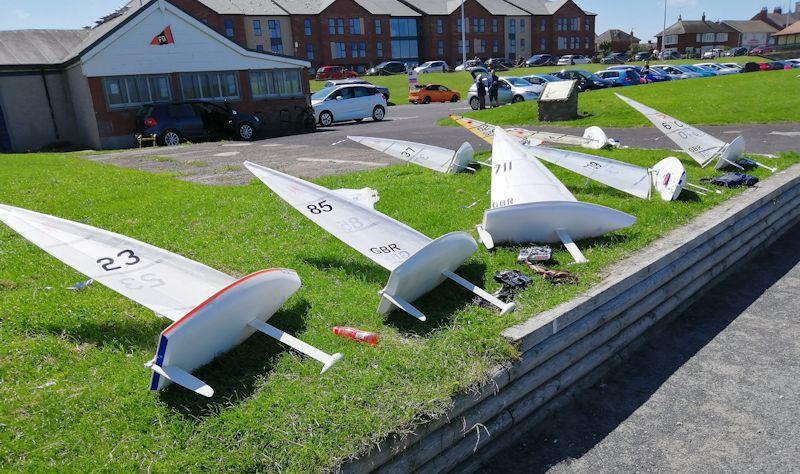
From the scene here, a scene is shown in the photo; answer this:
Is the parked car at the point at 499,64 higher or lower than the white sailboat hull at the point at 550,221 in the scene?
higher

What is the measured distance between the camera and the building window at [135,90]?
24.8 meters

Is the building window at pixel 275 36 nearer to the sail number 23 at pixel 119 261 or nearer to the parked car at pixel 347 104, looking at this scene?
the parked car at pixel 347 104

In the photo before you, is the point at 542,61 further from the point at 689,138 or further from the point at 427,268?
the point at 427,268

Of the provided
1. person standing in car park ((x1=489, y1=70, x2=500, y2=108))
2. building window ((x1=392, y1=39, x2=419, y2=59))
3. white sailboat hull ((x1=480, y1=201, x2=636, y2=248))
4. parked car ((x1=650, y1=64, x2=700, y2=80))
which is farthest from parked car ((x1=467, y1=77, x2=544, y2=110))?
building window ((x1=392, y1=39, x2=419, y2=59))

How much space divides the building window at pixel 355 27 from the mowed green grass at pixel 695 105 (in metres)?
57.2

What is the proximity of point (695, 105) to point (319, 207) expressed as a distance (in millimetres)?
20624

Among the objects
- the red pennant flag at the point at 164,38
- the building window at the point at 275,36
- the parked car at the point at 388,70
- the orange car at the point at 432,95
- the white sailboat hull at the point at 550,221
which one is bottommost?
the orange car at the point at 432,95

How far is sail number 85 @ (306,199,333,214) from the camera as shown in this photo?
6020 mm

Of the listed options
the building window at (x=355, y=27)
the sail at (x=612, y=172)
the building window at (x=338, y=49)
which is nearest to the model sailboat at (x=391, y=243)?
the sail at (x=612, y=172)

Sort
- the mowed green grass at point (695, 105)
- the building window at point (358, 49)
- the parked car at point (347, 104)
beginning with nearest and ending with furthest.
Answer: the mowed green grass at point (695, 105) < the parked car at point (347, 104) < the building window at point (358, 49)

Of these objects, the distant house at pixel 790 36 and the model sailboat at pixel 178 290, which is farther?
the distant house at pixel 790 36

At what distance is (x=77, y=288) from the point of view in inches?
233

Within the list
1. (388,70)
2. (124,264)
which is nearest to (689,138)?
(124,264)

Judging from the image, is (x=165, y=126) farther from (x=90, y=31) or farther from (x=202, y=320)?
(x=202, y=320)
